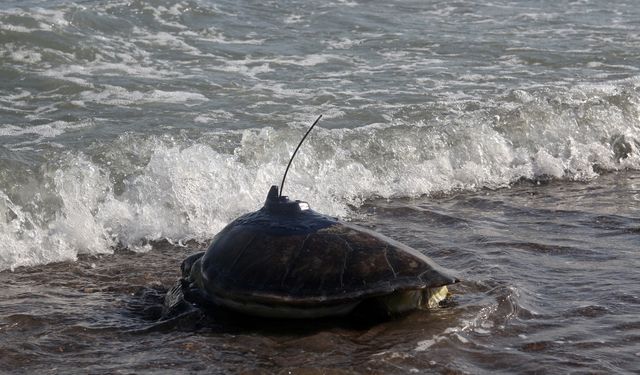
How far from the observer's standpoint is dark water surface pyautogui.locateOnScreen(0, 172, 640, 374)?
14.6ft

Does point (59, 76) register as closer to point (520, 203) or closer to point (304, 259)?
point (520, 203)

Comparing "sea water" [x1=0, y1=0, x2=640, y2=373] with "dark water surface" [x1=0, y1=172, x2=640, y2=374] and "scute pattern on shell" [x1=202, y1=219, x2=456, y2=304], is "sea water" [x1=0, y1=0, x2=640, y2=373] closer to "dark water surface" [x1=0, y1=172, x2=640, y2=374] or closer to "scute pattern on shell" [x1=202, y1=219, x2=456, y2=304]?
"dark water surface" [x1=0, y1=172, x2=640, y2=374]

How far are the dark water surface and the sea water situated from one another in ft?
0.05

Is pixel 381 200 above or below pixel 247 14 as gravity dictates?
below

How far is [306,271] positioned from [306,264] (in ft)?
0.15

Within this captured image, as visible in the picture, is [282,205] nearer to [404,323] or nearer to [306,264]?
[306,264]

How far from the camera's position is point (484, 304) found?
16.9 ft

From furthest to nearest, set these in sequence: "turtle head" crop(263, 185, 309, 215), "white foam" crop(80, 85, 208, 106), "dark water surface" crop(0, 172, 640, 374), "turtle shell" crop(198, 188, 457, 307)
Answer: "white foam" crop(80, 85, 208, 106) < "turtle head" crop(263, 185, 309, 215) < "turtle shell" crop(198, 188, 457, 307) < "dark water surface" crop(0, 172, 640, 374)

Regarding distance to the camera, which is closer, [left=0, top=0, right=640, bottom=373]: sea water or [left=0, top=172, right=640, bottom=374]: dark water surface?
[left=0, top=172, right=640, bottom=374]: dark water surface

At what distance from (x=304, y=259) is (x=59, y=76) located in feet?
22.6

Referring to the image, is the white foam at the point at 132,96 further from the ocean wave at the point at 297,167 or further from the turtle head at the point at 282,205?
the turtle head at the point at 282,205

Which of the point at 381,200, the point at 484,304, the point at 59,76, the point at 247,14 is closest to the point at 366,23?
the point at 247,14

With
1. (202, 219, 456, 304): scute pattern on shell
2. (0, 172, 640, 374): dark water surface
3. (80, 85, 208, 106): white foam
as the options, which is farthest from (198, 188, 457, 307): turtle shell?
(80, 85, 208, 106): white foam

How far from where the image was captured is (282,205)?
5.11 meters
